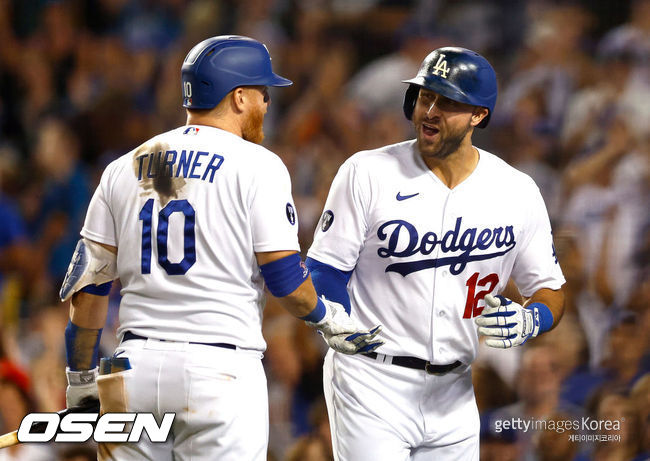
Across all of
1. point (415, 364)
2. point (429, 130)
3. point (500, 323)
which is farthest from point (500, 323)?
point (429, 130)

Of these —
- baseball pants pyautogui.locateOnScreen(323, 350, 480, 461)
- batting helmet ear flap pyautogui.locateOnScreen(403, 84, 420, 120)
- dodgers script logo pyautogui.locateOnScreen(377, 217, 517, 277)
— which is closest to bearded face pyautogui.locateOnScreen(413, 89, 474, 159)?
batting helmet ear flap pyautogui.locateOnScreen(403, 84, 420, 120)

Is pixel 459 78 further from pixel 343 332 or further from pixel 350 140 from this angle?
pixel 350 140

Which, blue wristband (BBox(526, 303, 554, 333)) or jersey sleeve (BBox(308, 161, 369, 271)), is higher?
jersey sleeve (BBox(308, 161, 369, 271))

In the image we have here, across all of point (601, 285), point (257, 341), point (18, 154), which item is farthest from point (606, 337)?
point (18, 154)

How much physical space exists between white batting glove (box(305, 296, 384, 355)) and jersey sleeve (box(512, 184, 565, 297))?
2.09 feet

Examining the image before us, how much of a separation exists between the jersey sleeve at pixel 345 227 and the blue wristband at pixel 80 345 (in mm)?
775

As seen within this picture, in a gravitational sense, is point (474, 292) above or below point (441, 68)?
below

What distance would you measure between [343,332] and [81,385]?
0.90 meters

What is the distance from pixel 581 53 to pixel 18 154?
4.27m

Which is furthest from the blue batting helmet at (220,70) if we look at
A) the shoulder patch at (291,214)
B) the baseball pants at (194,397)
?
the baseball pants at (194,397)

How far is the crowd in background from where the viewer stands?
4566 millimetres

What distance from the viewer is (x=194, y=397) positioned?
7.86 feet

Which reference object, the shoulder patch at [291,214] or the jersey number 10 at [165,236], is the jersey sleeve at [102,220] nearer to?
the jersey number 10 at [165,236]

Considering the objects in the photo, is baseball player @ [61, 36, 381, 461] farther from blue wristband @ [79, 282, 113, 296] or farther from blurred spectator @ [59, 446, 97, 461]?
blurred spectator @ [59, 446, 97, 461]
